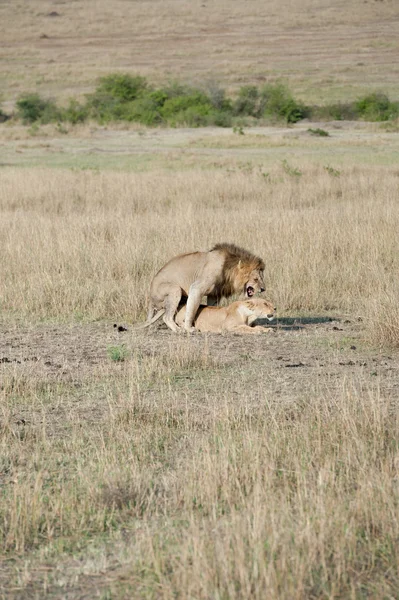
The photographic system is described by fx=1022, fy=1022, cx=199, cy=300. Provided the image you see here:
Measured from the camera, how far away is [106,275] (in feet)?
38.0

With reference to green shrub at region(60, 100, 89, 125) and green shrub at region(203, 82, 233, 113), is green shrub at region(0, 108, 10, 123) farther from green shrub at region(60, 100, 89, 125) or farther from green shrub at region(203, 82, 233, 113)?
green shrub at region(203, 82, 233, 113)

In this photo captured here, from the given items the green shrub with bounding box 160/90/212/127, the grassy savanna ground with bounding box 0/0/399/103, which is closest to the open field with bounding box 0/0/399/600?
the green shrub with bounding box 160/90/212/127

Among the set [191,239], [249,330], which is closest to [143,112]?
[191,239]

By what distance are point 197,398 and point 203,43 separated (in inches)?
3428

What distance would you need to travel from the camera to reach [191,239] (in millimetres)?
13070

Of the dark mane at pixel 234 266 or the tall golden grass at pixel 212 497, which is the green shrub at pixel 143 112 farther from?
the tall golden grass at pixel 212 497

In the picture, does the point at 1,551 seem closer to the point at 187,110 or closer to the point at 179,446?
the point at 179,446

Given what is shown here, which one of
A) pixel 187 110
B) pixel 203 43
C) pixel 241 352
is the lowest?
pixel 187 110

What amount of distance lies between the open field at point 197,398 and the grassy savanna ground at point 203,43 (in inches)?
1974

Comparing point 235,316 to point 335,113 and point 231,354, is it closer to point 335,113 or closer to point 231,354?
point 231,354

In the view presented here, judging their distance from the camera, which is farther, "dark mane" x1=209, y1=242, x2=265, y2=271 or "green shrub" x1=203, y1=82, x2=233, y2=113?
"green shrub" x1=203, y1=82, x2=233, y2=113

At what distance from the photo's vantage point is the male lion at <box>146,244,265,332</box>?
9227mm

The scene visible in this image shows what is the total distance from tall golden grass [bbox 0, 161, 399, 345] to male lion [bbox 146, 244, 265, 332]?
2.88ft

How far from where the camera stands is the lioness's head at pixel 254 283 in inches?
369
